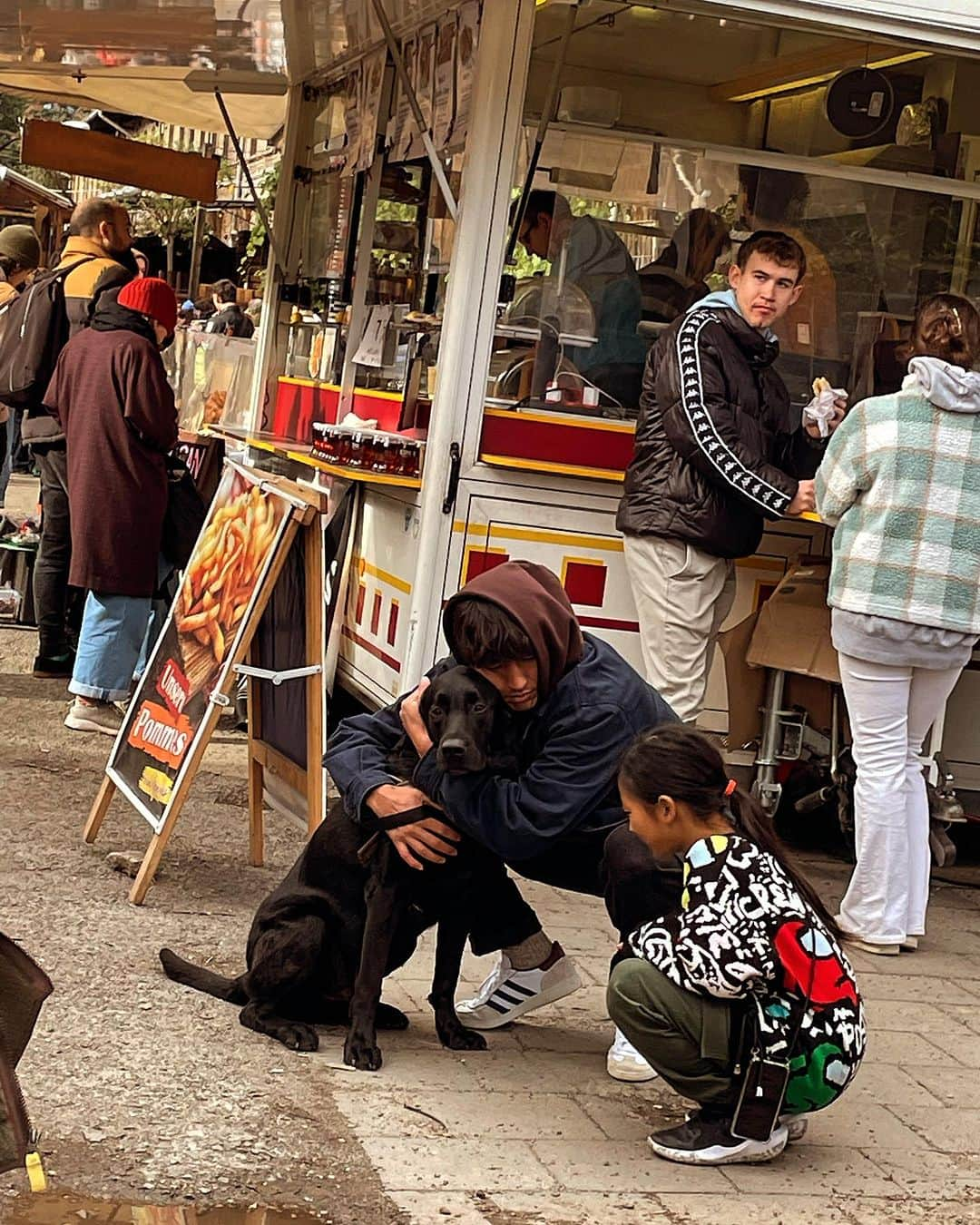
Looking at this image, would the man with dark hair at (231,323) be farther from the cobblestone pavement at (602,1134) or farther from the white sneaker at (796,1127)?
the white sneaker at (796,1127)

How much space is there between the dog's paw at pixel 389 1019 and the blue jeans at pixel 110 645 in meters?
3.52

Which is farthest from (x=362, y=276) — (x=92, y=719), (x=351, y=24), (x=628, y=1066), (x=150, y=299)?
(x=628, y=1066)

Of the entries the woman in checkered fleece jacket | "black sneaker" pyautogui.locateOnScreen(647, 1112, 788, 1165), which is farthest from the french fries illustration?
"black sneaker" pyautogui.locateOnScreen(647, 1112, 788, 1165)

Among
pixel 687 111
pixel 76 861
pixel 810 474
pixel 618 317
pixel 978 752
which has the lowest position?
pixel 76 861

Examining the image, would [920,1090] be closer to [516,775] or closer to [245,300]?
[516,775]

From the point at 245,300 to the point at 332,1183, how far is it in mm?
12309

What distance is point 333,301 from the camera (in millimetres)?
9070

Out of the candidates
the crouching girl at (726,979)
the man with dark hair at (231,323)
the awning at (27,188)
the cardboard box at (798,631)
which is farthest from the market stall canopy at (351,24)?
the awning at (27,188)

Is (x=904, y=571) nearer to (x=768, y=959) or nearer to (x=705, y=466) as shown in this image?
(x=705, y=466)

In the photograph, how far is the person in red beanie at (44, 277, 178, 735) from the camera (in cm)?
791

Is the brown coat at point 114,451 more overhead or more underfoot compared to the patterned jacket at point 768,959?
more overhead

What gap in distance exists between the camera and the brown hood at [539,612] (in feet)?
13.9

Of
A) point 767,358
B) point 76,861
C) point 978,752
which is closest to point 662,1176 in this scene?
point 76,861

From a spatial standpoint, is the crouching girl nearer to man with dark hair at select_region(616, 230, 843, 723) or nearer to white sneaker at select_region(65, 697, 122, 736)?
man with dark hair at select_region(616, 230, 843, 723)
